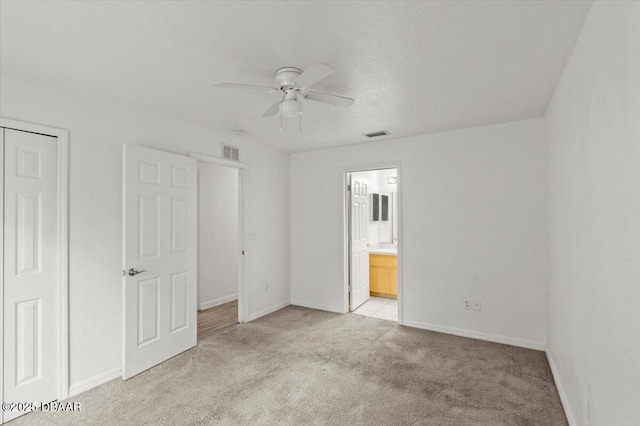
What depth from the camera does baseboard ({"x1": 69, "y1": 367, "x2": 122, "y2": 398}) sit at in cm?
254

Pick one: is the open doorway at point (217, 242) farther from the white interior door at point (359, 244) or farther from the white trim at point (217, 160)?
the white interior door at point (359, 244)

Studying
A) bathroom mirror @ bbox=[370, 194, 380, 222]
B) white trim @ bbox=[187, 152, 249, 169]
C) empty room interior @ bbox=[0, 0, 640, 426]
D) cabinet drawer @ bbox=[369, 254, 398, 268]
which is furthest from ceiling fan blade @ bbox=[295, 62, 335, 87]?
cabinet drawer @ bbox=[369, 254, 398, 268]

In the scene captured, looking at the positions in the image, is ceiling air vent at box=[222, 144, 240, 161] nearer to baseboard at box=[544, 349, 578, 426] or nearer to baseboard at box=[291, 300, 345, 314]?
baseboard at box=[291, 300, 345, 314]

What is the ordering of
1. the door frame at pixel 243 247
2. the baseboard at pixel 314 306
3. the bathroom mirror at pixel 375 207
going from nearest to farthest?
the door frame at pixel 243 247 < the baseboard at pixel 314 306 < the bathroom mirror at pixel 375 207

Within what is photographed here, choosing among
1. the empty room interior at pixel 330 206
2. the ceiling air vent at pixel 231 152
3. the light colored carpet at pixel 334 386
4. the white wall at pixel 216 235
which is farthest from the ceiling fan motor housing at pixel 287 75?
the white wall at pixel 216 235

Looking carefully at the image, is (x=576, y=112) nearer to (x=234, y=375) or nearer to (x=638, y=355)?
(x=638, y=355)

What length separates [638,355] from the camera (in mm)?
1082

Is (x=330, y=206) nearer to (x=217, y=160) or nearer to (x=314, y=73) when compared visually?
(x=217, y=160)

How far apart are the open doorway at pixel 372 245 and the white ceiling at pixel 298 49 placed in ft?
6.05

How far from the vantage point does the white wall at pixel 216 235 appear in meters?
4.94

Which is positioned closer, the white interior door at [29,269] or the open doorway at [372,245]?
the white interior door at [29,269]

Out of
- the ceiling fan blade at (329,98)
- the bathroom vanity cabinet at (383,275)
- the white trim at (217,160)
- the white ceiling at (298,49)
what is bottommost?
the bathroom vanity cabinet at (383,275)

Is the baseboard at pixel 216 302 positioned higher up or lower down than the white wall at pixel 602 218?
lower down

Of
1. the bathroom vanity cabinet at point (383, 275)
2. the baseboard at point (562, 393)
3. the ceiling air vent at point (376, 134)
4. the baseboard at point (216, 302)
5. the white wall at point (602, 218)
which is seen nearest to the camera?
the white wall at point (602, 218)
